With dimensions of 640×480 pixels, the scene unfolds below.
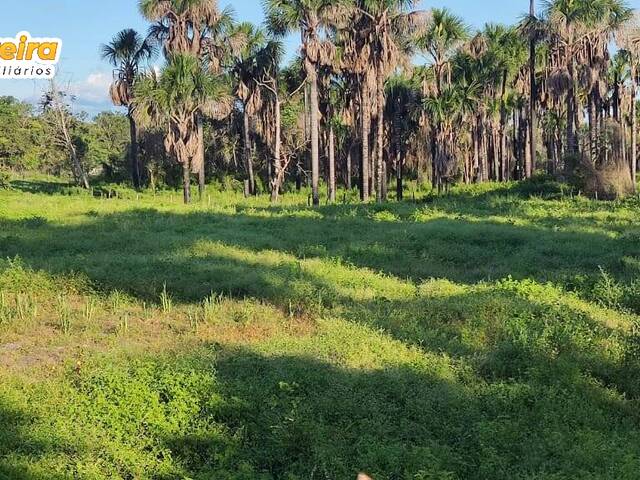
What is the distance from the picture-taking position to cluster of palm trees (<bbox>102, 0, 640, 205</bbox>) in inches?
1101

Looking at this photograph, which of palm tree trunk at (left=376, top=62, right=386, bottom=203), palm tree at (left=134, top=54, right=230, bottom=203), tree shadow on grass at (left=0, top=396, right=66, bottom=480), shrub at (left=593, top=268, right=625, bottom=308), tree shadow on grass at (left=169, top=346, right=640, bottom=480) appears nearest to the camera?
tree shadow on grass at (left=0, top=396, right=66, bottom=480)

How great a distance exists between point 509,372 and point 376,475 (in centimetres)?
302

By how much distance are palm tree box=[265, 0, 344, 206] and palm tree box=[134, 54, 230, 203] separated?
13.9 ft

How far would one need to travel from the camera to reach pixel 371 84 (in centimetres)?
2864

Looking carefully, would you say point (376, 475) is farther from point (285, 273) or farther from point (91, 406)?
point (285, 273)

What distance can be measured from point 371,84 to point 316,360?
75.4 ft

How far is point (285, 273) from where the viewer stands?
11.8 meters

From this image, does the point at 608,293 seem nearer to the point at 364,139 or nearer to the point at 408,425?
the point at 408,425

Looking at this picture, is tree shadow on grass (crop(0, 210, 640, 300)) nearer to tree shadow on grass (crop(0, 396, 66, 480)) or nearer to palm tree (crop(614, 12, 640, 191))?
tree shadow on grass (crop(0, 396, 66, 480))

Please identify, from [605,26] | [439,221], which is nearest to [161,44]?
[439,221]

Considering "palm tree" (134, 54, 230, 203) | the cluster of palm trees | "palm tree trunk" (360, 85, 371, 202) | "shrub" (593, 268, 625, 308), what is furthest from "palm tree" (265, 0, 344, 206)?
"shrub" (593, 268, 625, 308)

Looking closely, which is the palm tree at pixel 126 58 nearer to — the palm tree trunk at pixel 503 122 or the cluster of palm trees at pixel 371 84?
the cluster of palm trees at pixel 371 84

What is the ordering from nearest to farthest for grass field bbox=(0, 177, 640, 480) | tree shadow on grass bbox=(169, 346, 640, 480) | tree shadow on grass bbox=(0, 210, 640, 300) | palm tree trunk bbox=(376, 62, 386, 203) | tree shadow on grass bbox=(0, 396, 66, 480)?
tree shadow on grass bbox=(0, 396, 66, 480)
tree shadow on grass bbox=(169, 346, 640, 480)
grass field bbox=(0, 177, 640, 480)
tree shadow on grass bbox=(0, 210, 640, 300)
palm tree trunk bbox=(376, 62, 386, 203)

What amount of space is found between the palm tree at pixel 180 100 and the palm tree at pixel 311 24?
4.24m
